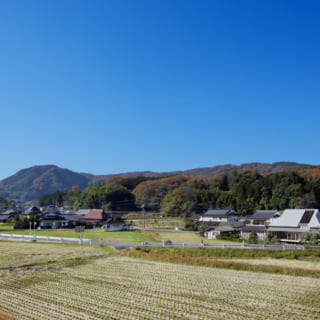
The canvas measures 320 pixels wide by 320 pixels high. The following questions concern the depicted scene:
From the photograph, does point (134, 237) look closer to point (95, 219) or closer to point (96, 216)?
point (95, 219)

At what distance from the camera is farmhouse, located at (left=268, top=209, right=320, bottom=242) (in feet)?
133

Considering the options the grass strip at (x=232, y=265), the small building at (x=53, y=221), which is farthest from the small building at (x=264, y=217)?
the small building at (x=53, y=221)

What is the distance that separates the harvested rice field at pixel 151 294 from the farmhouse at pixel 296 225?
2407 cm

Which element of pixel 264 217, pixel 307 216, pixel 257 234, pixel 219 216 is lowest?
pixel 257 234

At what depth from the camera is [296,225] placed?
1656 inches

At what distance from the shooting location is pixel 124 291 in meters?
14.5

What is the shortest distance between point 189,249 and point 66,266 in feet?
38.3

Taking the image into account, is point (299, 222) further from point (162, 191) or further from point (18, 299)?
point (162, 191)

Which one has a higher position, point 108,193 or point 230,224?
point 108,193

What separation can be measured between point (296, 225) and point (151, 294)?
33.7m

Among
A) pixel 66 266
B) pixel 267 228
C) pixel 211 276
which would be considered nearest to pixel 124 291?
pixel 211 276

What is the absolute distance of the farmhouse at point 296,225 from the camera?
133 ft

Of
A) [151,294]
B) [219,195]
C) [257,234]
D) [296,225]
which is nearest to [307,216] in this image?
[296,225]

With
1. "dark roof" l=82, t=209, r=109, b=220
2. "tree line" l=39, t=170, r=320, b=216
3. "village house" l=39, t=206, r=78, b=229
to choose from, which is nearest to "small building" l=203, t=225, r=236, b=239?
"dark roof" l=82, t=209, r=109, b=220
